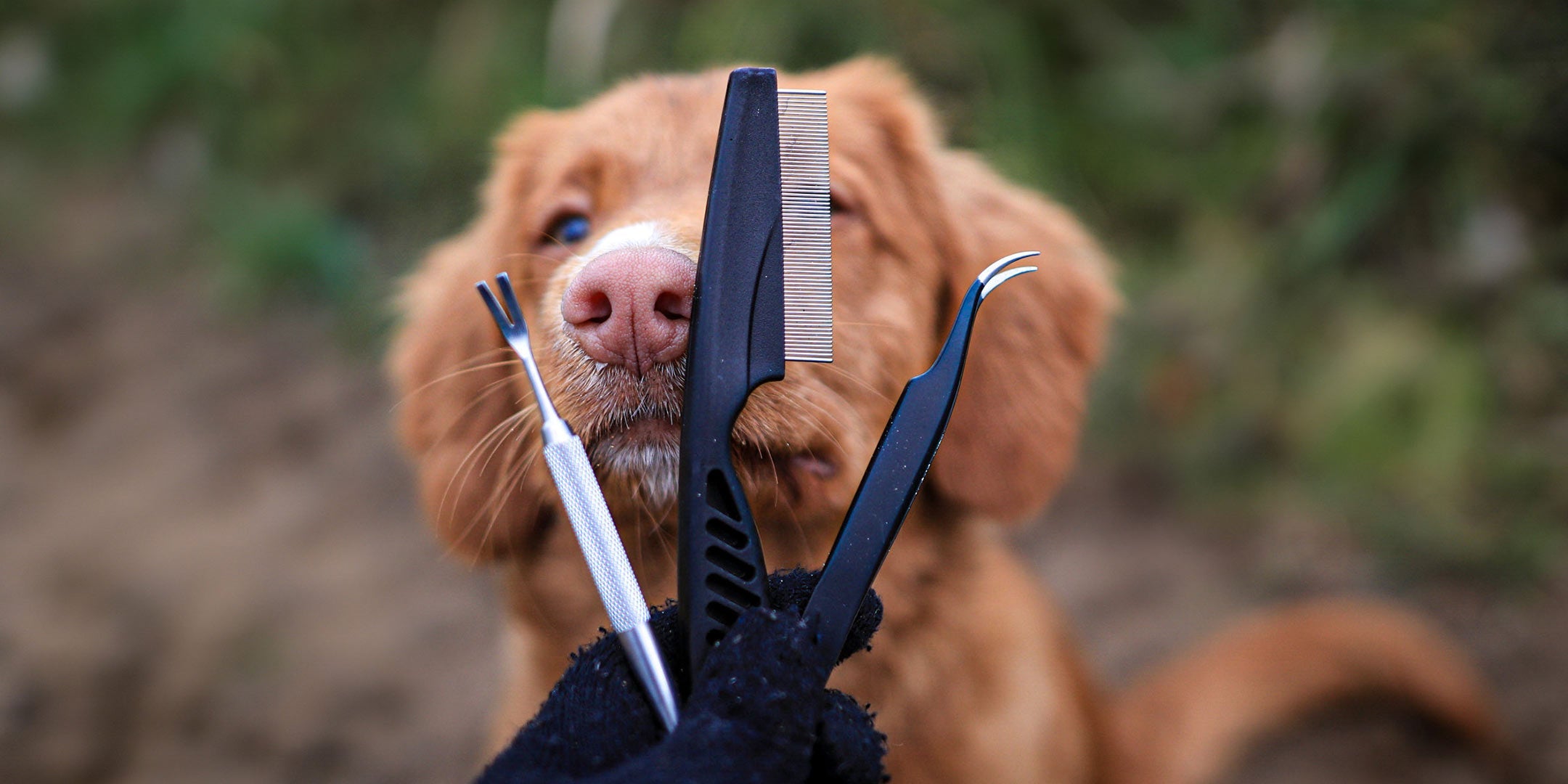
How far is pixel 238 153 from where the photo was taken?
402 cm

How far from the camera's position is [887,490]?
0.88 meters

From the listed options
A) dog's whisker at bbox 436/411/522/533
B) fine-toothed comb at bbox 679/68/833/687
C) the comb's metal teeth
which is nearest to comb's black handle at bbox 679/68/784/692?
fine-toothed comb at bbox 679/68/833/687

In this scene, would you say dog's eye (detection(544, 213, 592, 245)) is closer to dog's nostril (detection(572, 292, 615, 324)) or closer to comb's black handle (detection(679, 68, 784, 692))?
dog's nostril (detection(572, 292, 615, 324))

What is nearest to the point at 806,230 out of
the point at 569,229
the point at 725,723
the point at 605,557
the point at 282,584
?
the point at 605,557

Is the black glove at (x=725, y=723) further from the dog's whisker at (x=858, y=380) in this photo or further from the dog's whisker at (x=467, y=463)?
the dog's whisker at (x=467, y=463)

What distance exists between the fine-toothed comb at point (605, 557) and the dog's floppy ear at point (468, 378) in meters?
0.52

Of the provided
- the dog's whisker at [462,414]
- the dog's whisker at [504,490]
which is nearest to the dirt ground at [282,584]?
the dog's whisker at [462,414]

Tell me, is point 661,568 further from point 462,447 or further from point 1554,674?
point 1554,674

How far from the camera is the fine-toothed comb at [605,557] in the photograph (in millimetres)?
833

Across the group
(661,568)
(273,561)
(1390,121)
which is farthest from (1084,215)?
(273,561)

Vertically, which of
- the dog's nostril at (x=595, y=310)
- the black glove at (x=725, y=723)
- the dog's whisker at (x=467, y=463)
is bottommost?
the black glove at (x=725, y=723)

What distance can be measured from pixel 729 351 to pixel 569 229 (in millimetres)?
751

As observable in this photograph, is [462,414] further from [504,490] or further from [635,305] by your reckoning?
[635,305]

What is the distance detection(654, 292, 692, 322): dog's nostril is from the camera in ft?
3.29
